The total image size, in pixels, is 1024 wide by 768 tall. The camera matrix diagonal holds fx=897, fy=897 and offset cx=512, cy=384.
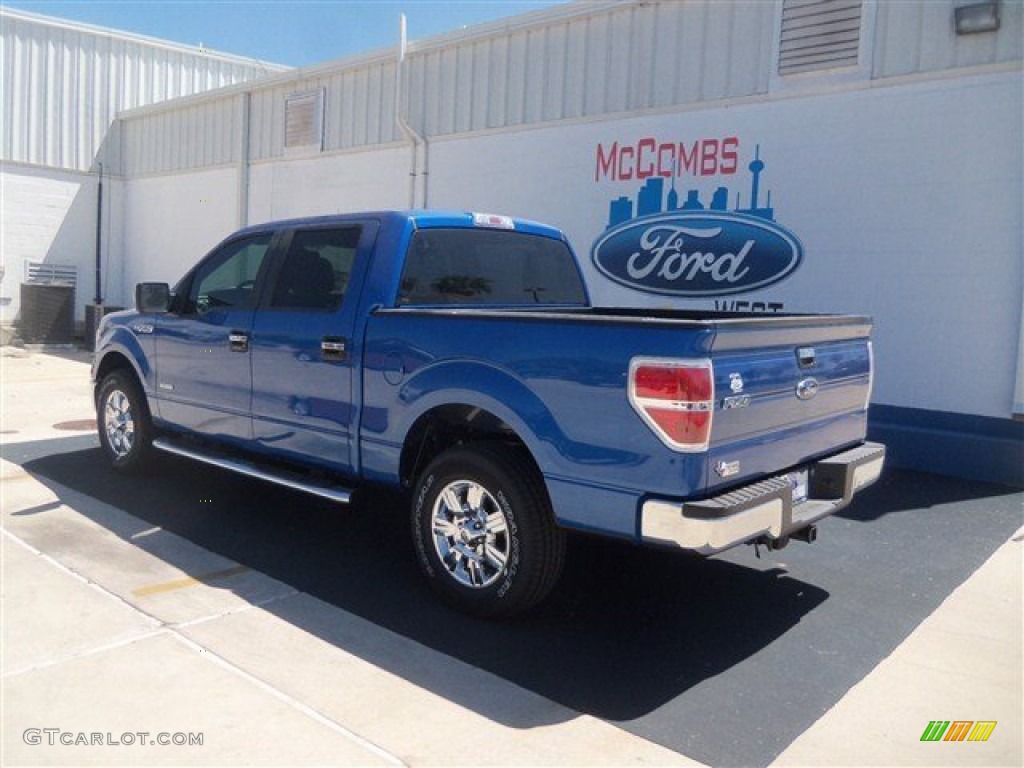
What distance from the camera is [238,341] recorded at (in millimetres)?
5598

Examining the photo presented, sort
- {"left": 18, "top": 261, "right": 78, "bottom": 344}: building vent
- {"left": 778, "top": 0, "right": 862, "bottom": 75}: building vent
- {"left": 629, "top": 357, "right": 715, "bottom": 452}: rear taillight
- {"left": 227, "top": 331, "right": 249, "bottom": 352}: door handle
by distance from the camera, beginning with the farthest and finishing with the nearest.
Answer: {"left": 18, "top": 261, "right": 78, "bottom": 344}: building vent < {"left": 778, "top": 0, "right": 862, "bottom": 75}: building vent < {"left": 227, "top": 331, "right": 249, "bottom": 352}: door handle < {"left": 629, "top": 357, "right": 715, "bottom": 452}: rear taillight

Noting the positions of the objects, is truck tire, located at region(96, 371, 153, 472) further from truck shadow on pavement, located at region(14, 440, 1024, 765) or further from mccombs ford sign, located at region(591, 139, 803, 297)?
mccombs ford sign, located at region(591, 139, 803, 297)

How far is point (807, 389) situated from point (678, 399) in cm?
107

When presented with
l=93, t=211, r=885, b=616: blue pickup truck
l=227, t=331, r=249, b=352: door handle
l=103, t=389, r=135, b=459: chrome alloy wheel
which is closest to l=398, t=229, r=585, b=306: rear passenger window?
l=93, t=211, r=885, b=616: blue pickup truck

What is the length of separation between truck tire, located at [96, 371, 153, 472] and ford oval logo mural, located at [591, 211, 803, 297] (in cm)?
518

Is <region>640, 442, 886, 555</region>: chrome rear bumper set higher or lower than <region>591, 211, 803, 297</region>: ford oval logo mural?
lower

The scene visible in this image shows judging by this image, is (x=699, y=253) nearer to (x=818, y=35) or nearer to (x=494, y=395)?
(x=818, y=35)

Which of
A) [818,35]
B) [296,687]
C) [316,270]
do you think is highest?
[818,35]

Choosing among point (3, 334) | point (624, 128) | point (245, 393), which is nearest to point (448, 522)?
point (245, 393)

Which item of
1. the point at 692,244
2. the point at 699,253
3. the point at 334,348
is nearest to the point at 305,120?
the point at 692,244

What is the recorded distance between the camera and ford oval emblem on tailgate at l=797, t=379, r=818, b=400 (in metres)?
4.18

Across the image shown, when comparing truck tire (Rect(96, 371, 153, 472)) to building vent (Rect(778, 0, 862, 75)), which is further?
building vent (Rect(778, 0, 862, 75))

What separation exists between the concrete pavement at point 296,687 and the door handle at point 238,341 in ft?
4.24

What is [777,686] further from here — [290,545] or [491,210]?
[491,210]
